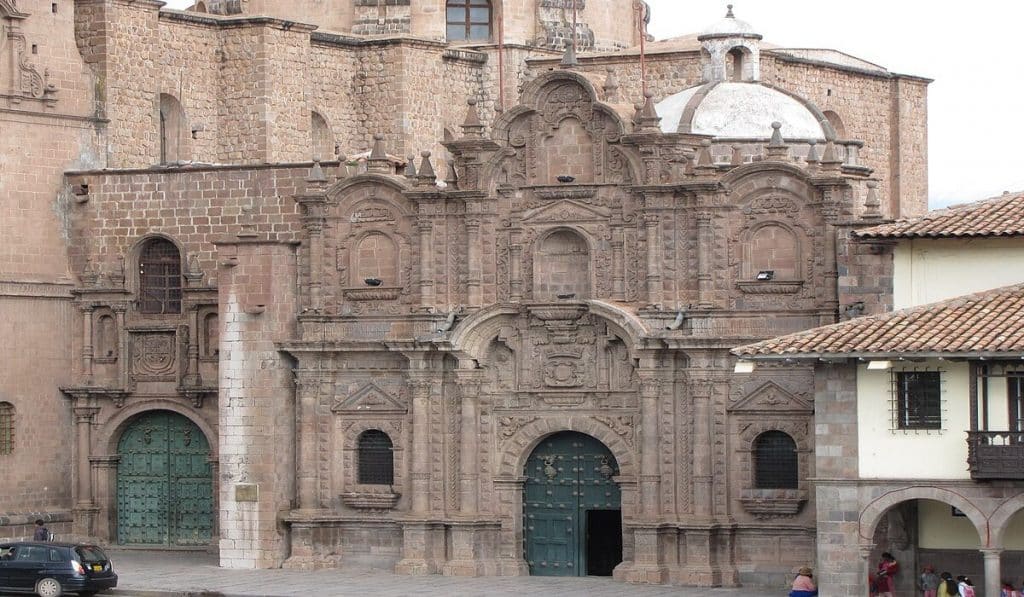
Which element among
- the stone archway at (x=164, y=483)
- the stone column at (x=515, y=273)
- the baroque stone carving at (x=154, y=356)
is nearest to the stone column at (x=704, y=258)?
the stone column at (x=515, y=273)

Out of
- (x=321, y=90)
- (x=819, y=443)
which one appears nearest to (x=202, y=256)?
(x=321, y=90)

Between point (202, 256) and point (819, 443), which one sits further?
point (202, 256)

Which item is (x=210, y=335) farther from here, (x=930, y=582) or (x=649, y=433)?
(x=930, y=582)

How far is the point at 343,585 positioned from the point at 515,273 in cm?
697

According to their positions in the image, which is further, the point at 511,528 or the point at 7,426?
the point at 7,426

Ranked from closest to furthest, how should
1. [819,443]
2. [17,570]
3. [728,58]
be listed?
[819,443] → [17,570] → [728,58]

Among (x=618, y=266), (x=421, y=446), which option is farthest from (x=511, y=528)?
(x=618, y=266)

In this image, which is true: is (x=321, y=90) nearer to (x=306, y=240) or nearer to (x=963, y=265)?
(x=306, y=240)

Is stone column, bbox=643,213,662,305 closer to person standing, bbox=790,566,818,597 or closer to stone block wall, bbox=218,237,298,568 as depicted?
person standing, bbox=790,566,818,597

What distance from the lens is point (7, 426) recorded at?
58.5 meters

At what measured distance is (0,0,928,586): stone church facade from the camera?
5181 cm

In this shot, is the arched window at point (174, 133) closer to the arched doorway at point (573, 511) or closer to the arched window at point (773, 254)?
the arched doorway at point (573, 511)

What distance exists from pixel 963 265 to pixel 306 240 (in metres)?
13.8

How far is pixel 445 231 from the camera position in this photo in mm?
53812
